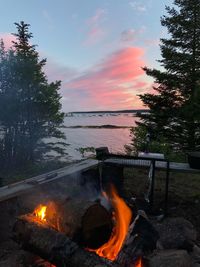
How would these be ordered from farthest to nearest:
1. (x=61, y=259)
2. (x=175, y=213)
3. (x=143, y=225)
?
(x=175, y=213) → (x=143, y=225) → (x=61, y=259)

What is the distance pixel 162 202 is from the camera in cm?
673

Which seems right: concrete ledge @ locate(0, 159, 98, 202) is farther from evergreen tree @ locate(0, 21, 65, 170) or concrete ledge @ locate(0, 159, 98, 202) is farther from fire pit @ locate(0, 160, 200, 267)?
evergreen tree @ locate(0, 21, 65, 170)

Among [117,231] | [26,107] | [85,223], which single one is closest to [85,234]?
[85,223]

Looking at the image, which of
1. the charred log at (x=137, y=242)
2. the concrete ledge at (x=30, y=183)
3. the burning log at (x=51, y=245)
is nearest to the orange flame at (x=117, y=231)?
the charred log at (x=137, y=242)

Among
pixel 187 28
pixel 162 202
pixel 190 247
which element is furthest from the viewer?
pixel 187 28

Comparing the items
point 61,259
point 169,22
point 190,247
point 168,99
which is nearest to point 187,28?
point 169,22

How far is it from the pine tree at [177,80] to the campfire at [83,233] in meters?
14.4

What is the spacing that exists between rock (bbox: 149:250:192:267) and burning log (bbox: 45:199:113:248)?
78 centimetres

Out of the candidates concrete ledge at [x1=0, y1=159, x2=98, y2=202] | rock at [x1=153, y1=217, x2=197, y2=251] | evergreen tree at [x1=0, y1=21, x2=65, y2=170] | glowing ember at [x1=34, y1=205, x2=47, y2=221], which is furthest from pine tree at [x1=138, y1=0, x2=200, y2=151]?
glowing ember at [x1=34, y1=205, x2=47, y2=221]

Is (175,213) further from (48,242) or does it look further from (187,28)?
(187,28)

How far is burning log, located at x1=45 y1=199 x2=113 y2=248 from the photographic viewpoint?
4262 millimetres

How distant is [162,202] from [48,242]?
11.7 ft

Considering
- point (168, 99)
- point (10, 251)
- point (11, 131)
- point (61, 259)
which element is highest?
point (168, 99)

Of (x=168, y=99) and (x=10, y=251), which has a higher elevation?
(x=168, y=99)
